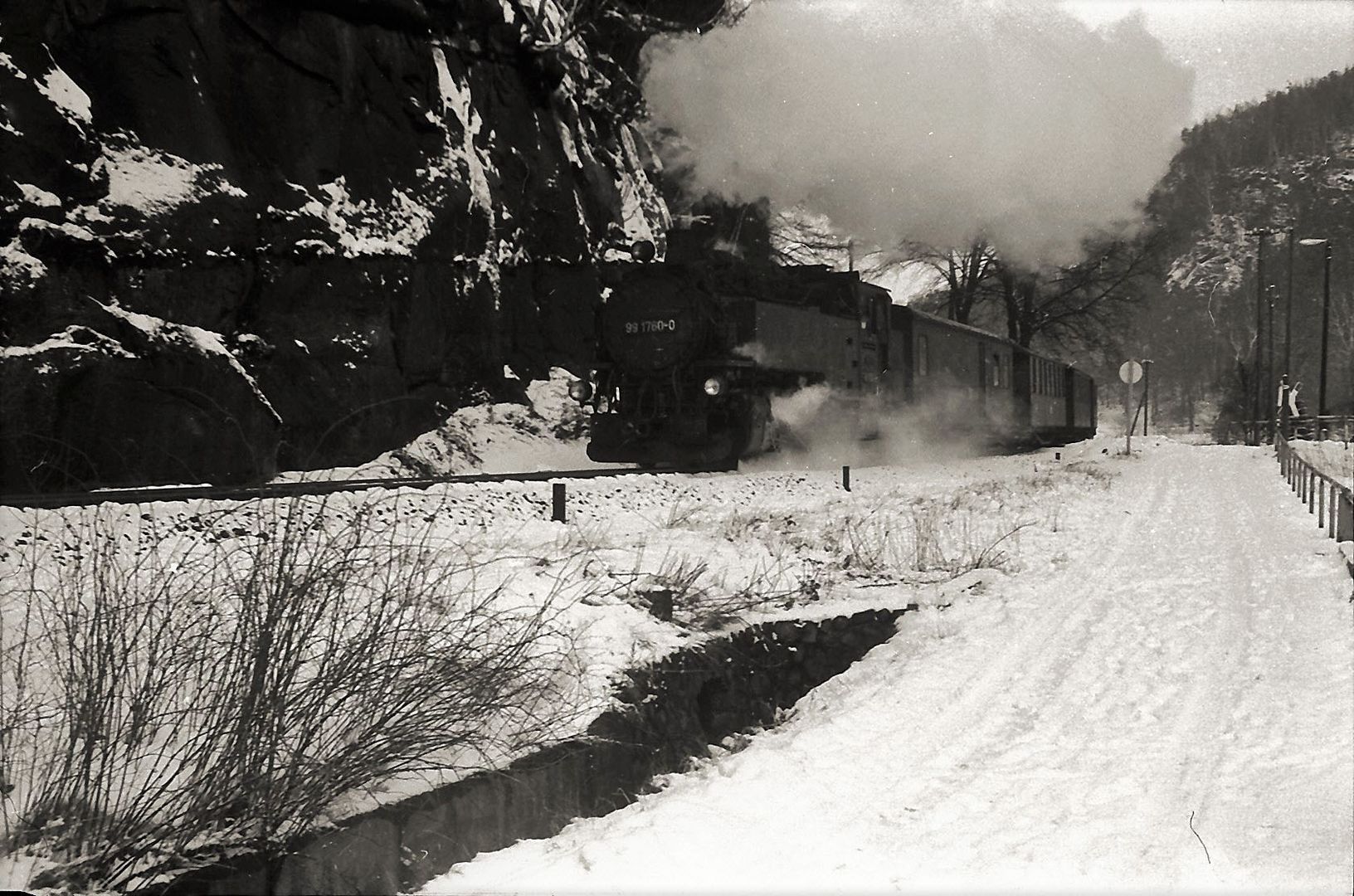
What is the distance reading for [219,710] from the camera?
3545 millimetres

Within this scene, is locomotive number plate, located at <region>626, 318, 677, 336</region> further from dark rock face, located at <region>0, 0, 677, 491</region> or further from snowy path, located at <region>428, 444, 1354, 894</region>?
snowy path, located at <region>428, 444, 1354, 894</region>

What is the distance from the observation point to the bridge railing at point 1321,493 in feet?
25.1

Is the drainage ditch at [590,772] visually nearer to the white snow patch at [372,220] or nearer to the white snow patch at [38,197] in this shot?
the white snow patch at [38,197]

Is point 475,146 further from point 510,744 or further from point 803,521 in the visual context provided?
point 510,744

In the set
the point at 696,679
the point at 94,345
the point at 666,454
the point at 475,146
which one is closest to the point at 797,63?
the point at 475,146

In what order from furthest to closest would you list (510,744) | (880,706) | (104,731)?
1. (880,706)
2. (510,744)
3. (104,731)

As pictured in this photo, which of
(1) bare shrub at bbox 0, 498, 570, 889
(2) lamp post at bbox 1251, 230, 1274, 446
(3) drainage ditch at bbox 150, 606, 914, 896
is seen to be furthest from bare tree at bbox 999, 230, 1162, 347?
(1) bare shrub at bbox 0, 498, 570, 889

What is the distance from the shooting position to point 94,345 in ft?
37.3

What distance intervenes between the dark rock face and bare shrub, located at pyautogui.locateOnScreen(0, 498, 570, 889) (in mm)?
5024

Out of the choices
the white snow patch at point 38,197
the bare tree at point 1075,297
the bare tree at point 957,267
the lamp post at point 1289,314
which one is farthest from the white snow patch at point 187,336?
the bare tree at point 1075,297

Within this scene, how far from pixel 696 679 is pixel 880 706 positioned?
3.31 ft

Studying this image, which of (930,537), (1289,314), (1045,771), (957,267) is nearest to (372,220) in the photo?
(930,537)

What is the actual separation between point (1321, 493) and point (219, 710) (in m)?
8.93

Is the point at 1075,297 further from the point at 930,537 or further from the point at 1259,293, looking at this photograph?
the point at 930,537
